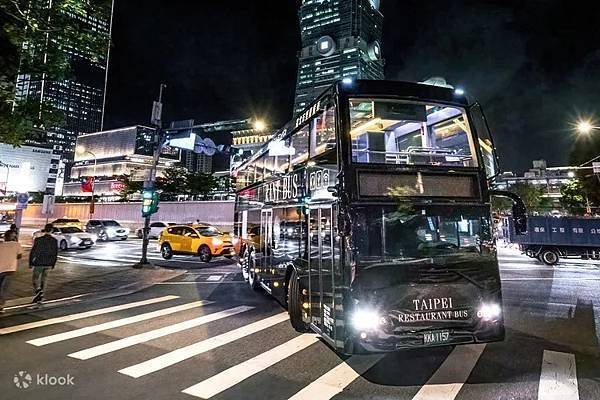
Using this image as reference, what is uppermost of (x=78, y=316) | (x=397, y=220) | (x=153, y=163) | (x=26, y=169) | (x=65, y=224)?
(x=26, y=169)

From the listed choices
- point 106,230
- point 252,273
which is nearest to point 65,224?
point 106,230

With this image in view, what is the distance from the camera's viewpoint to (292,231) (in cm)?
731

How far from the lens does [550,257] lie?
19.4 metres

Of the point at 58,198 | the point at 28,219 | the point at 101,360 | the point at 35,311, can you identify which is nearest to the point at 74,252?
the point at 35,311

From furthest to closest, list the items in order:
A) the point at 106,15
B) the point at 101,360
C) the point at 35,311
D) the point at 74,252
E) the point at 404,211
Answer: the point at 74,252
the point at 106,15
the point at 35,311
the point at 101,360
the point at 404,211

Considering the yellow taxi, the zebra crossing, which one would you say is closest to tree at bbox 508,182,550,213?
the yellow taxi

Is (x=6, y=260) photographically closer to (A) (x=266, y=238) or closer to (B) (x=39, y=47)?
(B) (x=39, y=47)

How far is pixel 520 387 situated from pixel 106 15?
12.2m

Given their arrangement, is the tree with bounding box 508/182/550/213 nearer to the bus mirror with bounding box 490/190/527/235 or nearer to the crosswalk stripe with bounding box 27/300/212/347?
the bus mirror with bounding box 490/190/527/235

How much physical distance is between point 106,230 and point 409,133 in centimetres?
3121

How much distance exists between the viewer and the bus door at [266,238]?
357 inches

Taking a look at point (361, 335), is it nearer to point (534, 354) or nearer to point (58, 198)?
point (534, 354)

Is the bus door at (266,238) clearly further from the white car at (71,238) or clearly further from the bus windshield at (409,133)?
the white car at (71,238)

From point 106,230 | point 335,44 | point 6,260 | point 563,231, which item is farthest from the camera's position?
point 335,44
